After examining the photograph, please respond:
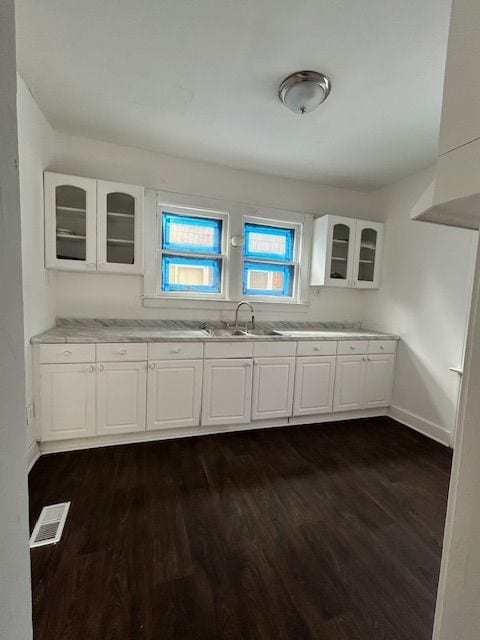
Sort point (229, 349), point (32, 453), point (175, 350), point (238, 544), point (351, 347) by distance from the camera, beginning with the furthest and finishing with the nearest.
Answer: point (351, 347) < point (229, 349) < point (175, 350) < point (32, 453) < point (238, 544)

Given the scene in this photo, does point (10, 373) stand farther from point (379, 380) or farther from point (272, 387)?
point (379, 380)

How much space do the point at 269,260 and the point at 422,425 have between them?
227cm

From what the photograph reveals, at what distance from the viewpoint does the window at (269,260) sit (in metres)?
3.26

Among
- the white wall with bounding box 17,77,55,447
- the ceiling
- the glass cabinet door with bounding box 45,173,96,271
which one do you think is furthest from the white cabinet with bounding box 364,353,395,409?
the white wall with bounding box 17,77,55,447

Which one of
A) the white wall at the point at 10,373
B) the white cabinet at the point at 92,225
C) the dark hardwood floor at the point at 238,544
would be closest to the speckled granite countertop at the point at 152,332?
the white cabinet at the point at 92,225

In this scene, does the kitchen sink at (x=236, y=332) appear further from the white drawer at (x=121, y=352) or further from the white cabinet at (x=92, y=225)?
the white cabinet at (x=92, y=225)

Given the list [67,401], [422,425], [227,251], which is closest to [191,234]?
[227,251]

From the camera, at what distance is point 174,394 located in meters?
2.48

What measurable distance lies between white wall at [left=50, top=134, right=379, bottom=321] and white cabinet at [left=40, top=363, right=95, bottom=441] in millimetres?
728

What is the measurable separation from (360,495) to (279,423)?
3.48ft

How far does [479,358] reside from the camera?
1.91 ft

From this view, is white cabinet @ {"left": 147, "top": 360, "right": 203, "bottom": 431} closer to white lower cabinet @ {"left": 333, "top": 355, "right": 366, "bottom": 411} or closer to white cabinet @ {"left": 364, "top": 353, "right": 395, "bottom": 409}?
white lower cabinet @ {"left": 333, "top": 355, "right": 366, "bottom": 411}

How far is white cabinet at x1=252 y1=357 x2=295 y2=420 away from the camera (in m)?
2.72

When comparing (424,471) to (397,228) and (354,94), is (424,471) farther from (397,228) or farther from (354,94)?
(354,94)
